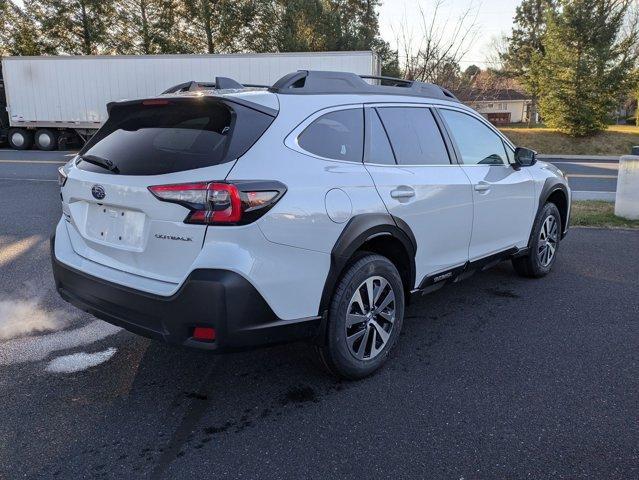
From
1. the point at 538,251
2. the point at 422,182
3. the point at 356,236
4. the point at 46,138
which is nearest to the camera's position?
the point at 356,236

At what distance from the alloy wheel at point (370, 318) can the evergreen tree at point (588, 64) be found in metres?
27.3

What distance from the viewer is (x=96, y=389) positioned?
3.18 metres

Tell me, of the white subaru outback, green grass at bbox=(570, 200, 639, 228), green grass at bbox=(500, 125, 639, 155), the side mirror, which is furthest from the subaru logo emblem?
green grass at bbox=(500, 125, 639, 155)

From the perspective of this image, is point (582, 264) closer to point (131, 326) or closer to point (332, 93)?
point (332, 93)

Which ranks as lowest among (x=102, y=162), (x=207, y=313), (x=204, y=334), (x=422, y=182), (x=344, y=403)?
(x=344, y=403)

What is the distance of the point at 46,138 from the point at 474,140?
73.0 ft

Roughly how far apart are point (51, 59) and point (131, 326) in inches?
893

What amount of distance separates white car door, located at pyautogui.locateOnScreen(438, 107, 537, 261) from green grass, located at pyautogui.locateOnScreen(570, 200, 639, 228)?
11.9ft

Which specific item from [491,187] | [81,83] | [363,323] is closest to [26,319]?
[363,323]

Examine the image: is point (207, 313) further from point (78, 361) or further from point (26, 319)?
point (26, 319)

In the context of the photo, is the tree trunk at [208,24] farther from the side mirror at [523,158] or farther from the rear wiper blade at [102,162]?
the rear wiper blade at [102,162]

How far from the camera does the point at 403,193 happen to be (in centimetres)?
337

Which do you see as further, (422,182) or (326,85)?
(422,182)

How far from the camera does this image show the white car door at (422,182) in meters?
3.36
